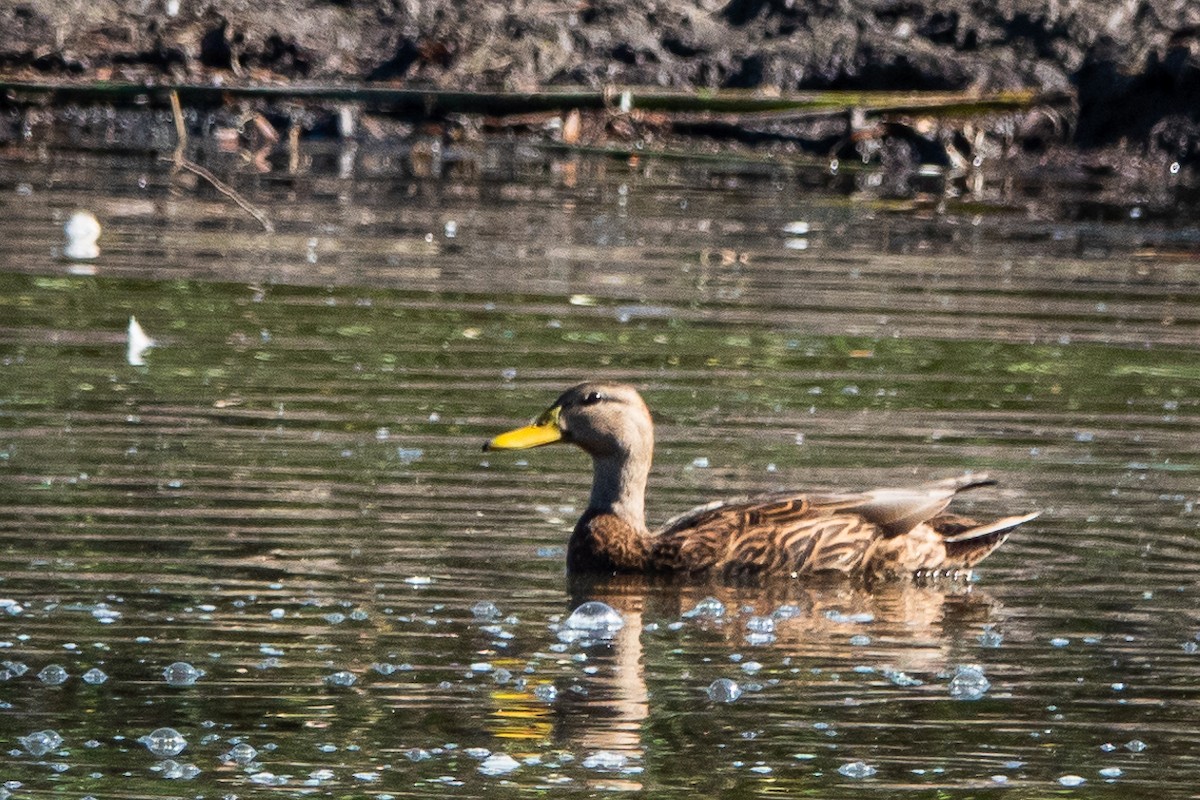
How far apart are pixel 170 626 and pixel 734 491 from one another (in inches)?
109

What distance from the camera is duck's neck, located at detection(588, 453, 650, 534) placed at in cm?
904

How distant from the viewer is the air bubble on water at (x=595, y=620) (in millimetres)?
7961

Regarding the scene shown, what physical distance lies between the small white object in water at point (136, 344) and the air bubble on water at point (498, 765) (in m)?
6.03

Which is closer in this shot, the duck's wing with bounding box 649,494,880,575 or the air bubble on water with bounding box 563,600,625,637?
the air bubble on water with bounding box 563,600,625,637

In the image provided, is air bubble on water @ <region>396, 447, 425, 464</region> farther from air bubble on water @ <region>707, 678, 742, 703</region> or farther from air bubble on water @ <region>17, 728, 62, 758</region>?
air bubble on water @ <region>17, 728, 62, 758</region>

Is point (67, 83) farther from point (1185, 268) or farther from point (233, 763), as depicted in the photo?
point (233, 763)

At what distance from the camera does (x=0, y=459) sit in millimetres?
9969

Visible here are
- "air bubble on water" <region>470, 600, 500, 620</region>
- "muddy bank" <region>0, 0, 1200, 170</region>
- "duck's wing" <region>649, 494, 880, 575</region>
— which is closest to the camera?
"air bubble on water" <region>470, 600, 500, 620</region>

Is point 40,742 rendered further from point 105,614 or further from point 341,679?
point 105,614

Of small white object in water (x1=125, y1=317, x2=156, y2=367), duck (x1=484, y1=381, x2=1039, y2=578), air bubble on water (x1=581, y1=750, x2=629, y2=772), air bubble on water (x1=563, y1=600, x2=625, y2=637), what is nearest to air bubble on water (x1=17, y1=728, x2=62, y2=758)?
air bubble on water (x1=581, y1=750, x2=629, y2=772)

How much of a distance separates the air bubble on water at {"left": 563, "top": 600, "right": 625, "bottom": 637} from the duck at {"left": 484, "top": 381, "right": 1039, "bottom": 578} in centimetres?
69

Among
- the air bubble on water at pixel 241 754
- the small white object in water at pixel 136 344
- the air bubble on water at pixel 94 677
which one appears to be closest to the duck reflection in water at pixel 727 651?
the air bubble on water at pixel 241 754

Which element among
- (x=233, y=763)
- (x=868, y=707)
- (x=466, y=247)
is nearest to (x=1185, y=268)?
(x=466, y=247)

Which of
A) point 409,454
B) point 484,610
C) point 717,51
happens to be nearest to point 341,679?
point 484,610
